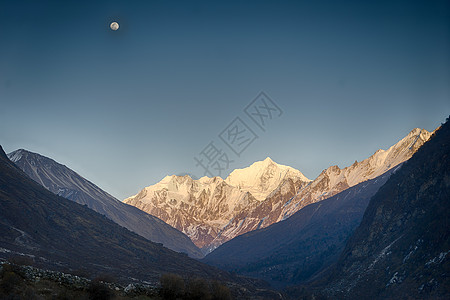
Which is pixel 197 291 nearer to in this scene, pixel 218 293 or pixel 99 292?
pixel 218 293

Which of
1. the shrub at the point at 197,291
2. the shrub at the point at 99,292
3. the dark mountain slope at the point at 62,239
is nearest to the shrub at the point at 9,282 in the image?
the shrub at the point at 99,292

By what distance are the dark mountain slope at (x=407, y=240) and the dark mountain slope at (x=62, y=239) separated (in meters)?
72.9

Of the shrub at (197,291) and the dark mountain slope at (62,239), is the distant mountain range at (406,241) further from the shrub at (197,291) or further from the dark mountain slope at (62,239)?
the dark mountain slope at (62,239)

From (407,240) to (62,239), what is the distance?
13373cm

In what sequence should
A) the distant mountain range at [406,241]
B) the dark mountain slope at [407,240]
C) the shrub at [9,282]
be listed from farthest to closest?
the distant mountain range at [406,241], the dark mountain slope at [407,240], the shrub at [9,282]

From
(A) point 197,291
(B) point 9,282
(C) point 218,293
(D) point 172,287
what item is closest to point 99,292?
(B) point 9,282

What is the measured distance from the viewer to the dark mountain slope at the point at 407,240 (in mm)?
84000

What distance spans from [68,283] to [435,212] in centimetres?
10121

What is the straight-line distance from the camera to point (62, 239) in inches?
5969

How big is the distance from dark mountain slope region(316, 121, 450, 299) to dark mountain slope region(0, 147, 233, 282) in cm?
7294

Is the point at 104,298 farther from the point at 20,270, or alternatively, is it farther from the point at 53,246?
the point at 53,246

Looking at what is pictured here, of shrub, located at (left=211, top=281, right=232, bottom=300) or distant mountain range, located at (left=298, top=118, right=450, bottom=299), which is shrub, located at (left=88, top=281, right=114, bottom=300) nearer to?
shrub, located at (left=211, top=281, right=232, bottom=300)

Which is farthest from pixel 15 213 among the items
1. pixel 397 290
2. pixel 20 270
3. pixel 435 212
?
pixel 435 212

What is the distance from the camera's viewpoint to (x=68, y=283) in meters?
32.7
